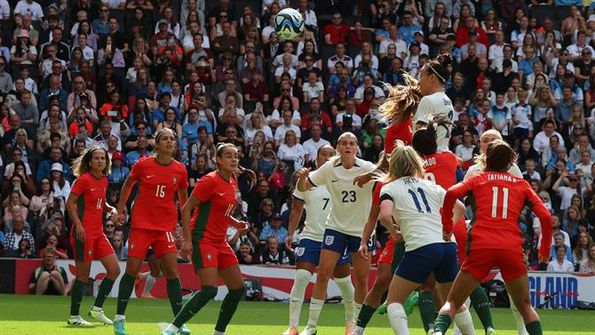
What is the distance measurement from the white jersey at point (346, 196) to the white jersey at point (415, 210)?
2.58 m

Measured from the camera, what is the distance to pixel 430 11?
29.8 meters

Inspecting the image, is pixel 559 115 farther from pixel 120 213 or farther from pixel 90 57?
pixel 120 213

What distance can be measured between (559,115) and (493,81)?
5.05 feet

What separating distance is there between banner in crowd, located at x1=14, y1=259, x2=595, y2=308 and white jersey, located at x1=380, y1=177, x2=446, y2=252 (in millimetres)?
10383

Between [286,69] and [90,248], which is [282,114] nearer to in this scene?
[286,69]

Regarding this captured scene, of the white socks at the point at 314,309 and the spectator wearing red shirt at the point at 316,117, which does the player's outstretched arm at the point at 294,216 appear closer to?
the white socks at the point at 314,309

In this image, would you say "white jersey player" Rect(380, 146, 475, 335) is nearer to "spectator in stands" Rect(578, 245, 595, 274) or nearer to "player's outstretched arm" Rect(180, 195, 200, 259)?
"player's outstretched arm" Rect(180, 195, 200, 259)

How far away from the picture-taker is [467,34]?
2856 cm

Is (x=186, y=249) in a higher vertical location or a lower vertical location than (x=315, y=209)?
lower

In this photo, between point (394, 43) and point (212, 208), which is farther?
point (394, 43)

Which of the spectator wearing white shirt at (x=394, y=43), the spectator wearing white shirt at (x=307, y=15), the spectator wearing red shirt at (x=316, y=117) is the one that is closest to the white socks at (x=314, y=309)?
the spectator wearing red shirt at (x=316, y=117)

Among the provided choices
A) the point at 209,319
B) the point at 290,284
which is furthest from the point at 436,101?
the point at 290,284

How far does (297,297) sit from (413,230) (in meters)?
3.23

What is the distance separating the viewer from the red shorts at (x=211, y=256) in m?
13.8
